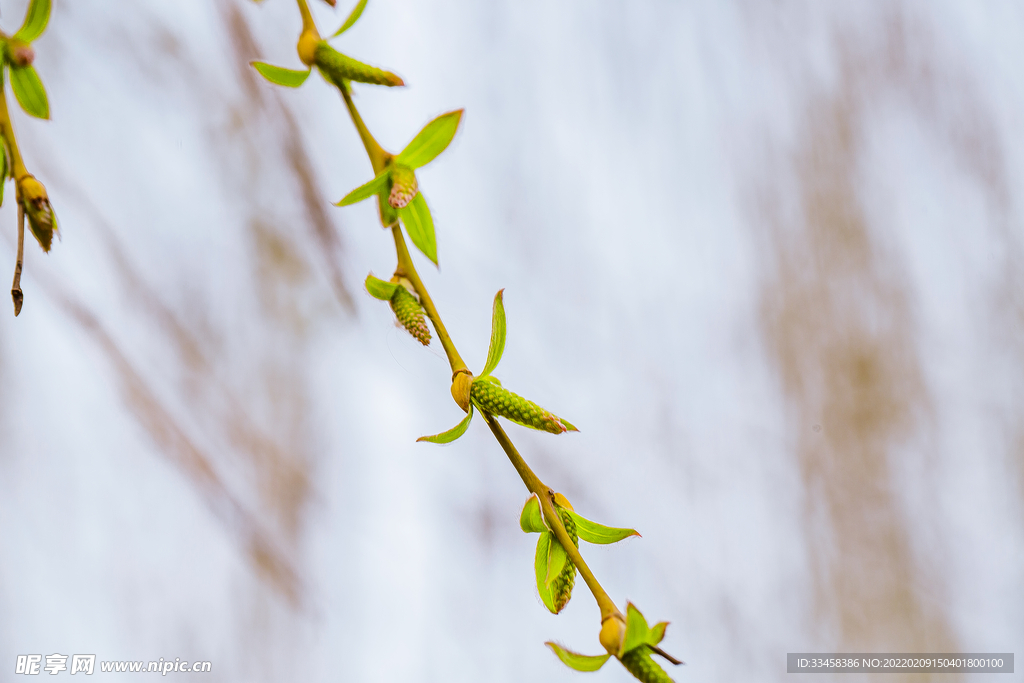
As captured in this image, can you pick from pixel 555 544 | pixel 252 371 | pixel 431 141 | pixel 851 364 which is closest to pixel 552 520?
pixel 555 544

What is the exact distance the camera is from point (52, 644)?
1.66 feet

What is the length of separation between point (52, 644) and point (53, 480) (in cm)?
13

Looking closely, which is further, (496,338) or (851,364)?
(851,364)

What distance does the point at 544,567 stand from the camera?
0.17 meters

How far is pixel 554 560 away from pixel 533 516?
0.01 meters

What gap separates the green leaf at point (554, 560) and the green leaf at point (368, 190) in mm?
109

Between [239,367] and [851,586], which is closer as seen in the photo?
[239,367]

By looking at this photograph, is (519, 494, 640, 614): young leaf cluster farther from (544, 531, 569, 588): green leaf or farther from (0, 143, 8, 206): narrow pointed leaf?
(0, 143, 8, 206): narrow pointed leaf

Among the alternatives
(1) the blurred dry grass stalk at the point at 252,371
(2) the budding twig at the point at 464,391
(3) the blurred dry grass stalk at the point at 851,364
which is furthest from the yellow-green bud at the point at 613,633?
(3) the blurred dry grass stalk at the point at 851,364

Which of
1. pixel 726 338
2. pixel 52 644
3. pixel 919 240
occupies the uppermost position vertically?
pixel 919 240

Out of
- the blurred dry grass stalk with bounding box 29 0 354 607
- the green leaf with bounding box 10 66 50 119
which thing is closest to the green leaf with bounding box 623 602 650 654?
the green leaf with bounding box 10 66 50 119

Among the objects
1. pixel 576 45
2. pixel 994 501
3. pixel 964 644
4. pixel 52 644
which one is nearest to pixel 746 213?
pixel 576 45

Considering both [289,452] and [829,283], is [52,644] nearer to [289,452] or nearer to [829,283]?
[289,452]

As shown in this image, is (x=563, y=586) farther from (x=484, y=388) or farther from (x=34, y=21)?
(x=34, y=21)
